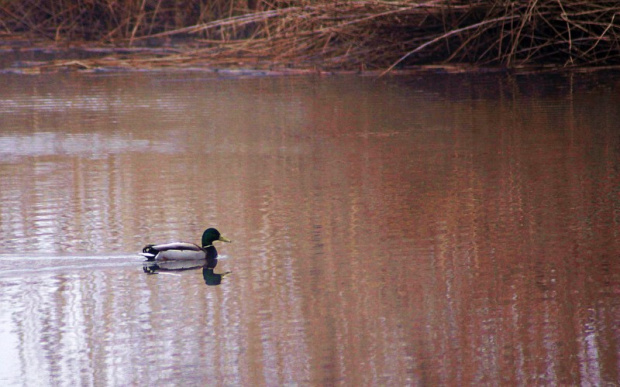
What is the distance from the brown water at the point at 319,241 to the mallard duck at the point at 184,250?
3.5 inches

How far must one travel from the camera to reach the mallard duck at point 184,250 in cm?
500

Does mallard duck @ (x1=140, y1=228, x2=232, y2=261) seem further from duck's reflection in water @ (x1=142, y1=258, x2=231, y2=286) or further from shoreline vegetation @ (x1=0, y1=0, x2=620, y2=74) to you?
shoreline vegetation @ (x1=0, y1=0, x2=620, y2=74)

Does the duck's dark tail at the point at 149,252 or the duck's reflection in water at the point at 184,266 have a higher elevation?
the duck's dark tail at the point at 149,252

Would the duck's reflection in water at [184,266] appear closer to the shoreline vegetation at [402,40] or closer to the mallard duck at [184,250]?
the mallard duck at [184,250]

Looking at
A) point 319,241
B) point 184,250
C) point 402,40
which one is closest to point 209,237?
point 184,250

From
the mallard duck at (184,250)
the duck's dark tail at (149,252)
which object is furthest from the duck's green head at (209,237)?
the duck's dark tail at (149,252)

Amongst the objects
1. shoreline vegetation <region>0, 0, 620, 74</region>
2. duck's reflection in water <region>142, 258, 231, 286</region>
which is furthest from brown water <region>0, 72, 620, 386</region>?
shoreline vegetation <region>0, 0, 620, 74</region>

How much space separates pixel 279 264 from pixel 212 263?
0.34 meters

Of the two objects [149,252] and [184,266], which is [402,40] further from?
[149,252]

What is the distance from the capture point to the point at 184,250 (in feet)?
16.7

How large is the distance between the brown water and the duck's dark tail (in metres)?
0.10

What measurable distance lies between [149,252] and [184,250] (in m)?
0.17

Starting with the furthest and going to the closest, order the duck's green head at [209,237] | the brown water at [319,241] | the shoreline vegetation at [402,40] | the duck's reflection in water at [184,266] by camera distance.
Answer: the shoreline vegetation at [402,40] → the duck's green head at [209,237] → the duck's reflection in water at [184,266] → the brown water at [319,241]

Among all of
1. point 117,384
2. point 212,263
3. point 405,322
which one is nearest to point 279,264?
point 212,263
